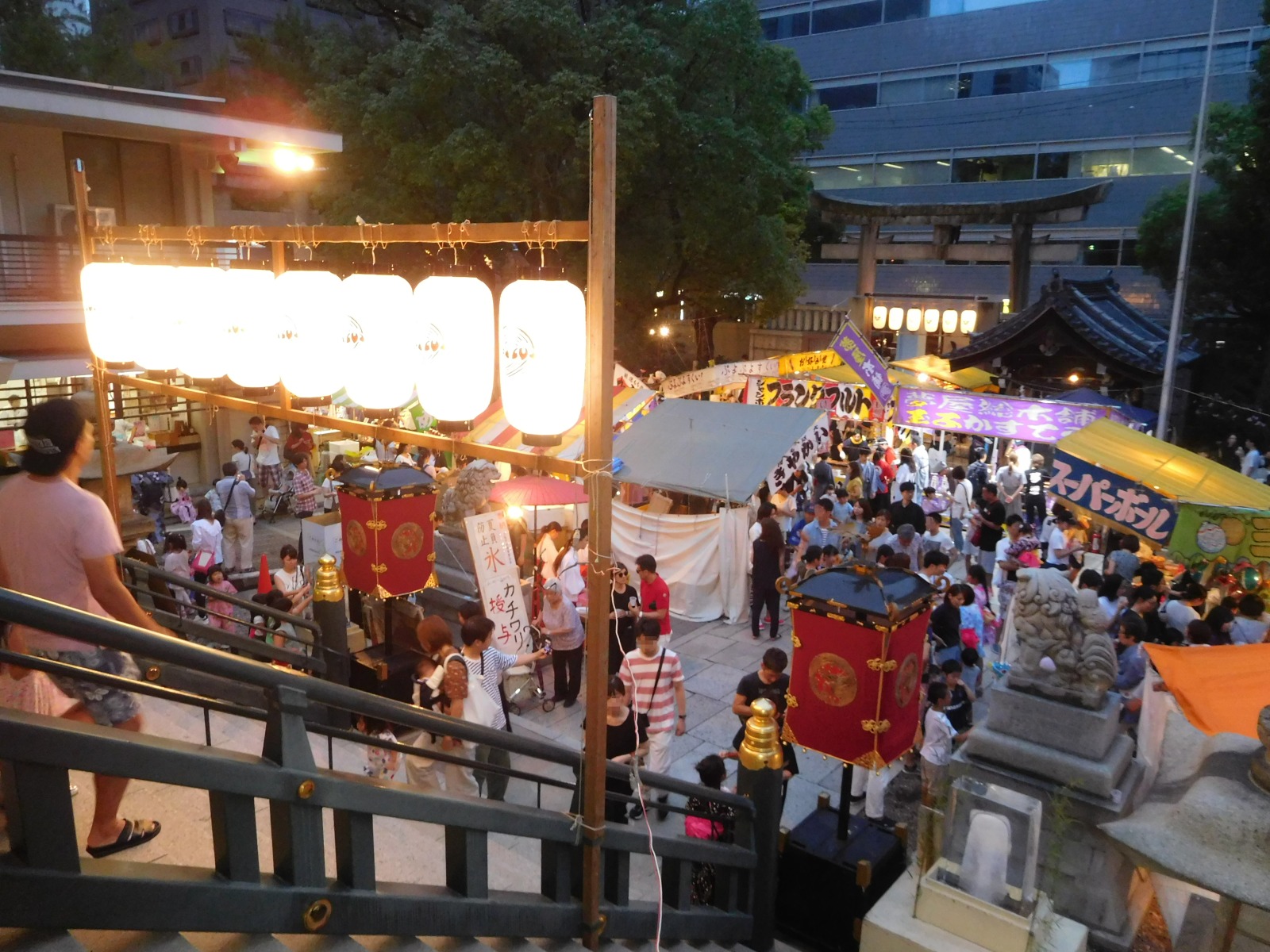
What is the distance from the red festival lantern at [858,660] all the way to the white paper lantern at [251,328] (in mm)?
3938

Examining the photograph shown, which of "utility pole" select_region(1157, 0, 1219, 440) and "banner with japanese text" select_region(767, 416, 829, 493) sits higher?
"utility pole" select_region(1157, 0, 1219, 440)

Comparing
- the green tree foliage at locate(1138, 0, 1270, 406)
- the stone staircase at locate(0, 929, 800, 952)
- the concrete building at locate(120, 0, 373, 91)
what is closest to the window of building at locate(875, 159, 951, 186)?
the green tree foliage at locate(1138, 0, 1270, 406)

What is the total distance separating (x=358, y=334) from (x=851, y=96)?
3722cm

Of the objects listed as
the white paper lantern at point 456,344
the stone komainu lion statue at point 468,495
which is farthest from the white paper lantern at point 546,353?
the stone komainu lion statue at point 468,495

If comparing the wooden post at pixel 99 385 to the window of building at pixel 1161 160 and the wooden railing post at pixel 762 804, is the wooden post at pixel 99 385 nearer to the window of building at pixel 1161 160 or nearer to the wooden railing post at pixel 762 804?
the wooden railing post at pixel 762 804

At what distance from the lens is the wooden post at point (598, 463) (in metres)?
3.32

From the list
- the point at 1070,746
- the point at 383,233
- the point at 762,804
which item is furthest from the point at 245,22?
the point at 1070,746

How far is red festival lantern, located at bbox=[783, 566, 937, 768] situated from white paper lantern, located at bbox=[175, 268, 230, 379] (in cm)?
442

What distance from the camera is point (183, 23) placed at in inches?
1631

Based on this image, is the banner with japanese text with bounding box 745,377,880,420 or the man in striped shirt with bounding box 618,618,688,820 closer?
the man in striped shirt with bounding box 618,618,688,820

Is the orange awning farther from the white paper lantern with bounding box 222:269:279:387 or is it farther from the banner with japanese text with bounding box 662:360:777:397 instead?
the banner with japanese text with bounding box 662:360:777:397

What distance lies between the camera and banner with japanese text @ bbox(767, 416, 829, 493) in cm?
1209

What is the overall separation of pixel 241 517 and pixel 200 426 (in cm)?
611

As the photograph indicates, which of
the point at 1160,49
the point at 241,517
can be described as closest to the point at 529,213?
the point at 241,517
